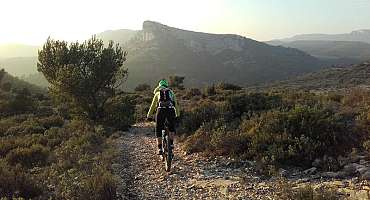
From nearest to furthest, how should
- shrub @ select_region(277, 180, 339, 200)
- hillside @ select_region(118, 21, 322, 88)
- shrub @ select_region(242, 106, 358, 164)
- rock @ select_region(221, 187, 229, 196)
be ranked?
shrub @ select_region(277, 180, 339, 200) → rock @ select_region(221, 187, 229, 196) → shrub @ select_region(242, 106, 358, 164) → hillside @ select_region(118, 21, 322, 88)

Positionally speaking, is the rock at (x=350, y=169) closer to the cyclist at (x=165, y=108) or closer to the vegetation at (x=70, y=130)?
the cyclist at (x=165, y=108)

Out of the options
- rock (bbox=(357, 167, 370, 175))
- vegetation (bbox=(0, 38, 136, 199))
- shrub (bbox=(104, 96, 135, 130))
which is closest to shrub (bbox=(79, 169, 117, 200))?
vegetation (bbox=(0, 38, 136, 199))

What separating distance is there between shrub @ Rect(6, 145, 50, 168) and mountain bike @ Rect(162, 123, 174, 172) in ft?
11.7

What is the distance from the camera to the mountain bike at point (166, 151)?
35.6ft

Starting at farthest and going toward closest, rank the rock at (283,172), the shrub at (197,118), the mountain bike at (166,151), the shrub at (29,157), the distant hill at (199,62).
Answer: the distant hill at (199,62) → the shrub at (197,118) → the shrub at (29,157) → the mountain bike at (166,151) → the rock at (283,172)

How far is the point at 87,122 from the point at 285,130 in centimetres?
1139

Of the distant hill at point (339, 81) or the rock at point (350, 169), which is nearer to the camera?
the rock at point (350, 169)

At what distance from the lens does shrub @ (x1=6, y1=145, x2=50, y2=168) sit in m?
12.3

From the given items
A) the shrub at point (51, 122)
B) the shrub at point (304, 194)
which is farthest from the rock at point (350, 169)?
the shrub at point (51, 122)

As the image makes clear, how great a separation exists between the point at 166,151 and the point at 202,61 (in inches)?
6344

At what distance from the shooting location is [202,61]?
17125 centimetres

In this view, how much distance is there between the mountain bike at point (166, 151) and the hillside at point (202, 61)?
108 m

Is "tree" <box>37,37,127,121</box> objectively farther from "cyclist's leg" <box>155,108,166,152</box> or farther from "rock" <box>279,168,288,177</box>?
"rock" <box>279,168,288,177</box>

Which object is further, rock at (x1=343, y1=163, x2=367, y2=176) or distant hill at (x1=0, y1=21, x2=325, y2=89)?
distant hill at (x1=0, y1=21, x2=325, y2=89)
